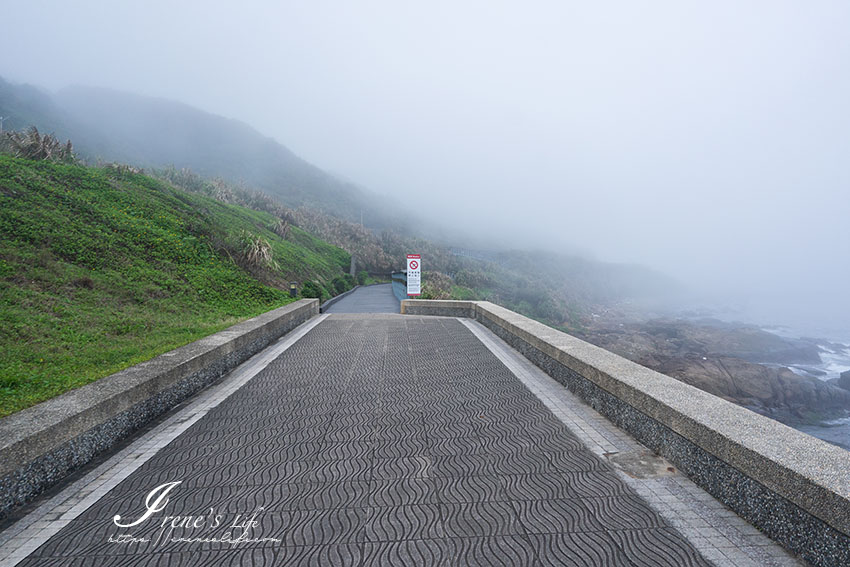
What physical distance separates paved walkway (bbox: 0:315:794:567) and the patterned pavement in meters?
0.01

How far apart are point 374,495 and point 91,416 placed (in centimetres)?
275

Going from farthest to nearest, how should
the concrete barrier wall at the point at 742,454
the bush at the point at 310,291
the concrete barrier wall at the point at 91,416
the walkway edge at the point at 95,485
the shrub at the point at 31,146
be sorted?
the bush at the point at 310,291 → the shrub at the point at 31,146 → the concrete barrier wall at the point at 91,416 → the walkway edge at the point at 95,485 → the concrete barrier wall at the point at 742,454

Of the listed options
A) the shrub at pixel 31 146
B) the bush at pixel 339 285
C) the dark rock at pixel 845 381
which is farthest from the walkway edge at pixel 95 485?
the dark rock at pixel 845 381

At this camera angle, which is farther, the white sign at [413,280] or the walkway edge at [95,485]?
the white sign at [413,280]

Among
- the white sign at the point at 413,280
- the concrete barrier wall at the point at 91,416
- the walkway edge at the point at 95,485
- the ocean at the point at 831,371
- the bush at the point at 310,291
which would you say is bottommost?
the ocean at the point at 831,371

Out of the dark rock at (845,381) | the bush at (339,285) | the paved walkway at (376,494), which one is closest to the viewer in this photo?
the paved walkway at (376,494)

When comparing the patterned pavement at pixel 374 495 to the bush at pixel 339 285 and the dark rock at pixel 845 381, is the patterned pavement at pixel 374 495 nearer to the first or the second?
the bush at pixel 339 285

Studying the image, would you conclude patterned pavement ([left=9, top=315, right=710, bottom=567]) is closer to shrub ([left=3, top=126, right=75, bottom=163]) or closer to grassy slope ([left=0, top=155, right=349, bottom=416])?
grassy slope ([left=0, top=155, right=349, bottom=416])

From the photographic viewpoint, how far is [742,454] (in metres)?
3.15

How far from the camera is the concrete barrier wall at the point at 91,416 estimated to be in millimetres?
3385

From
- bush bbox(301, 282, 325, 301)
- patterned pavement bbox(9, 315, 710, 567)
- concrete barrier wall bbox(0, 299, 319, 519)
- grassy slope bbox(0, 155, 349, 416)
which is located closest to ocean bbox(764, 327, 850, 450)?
patterned pavement bbox(9, 315, 710, 567)

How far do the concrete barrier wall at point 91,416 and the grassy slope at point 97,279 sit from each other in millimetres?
365

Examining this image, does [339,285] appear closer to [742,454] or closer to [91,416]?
[91,416]

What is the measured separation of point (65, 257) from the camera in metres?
9.81
